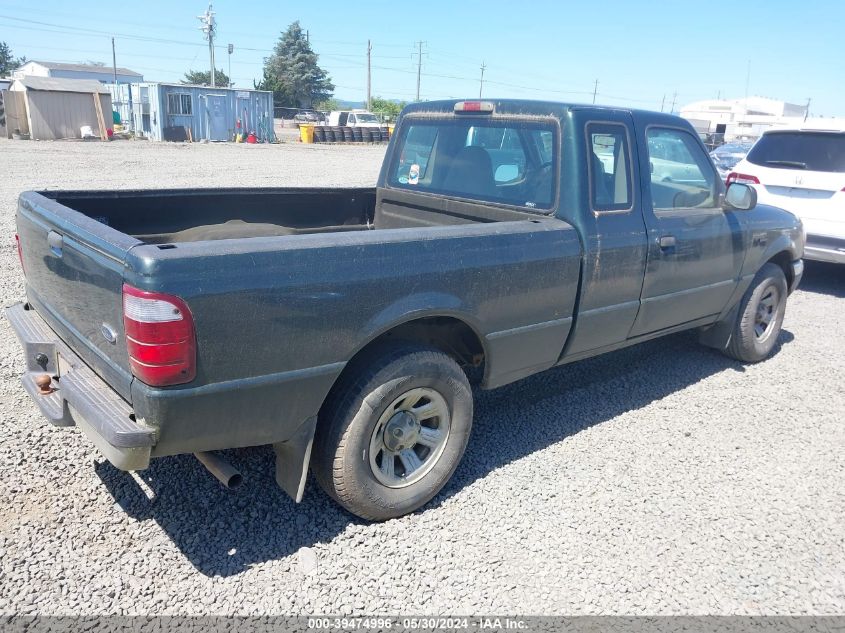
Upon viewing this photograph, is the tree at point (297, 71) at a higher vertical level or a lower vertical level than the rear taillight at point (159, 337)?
higher

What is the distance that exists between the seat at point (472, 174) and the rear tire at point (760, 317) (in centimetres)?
260

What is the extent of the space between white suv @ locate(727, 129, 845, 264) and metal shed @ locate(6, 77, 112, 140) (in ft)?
99.1

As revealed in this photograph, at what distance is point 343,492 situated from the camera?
3.03 m

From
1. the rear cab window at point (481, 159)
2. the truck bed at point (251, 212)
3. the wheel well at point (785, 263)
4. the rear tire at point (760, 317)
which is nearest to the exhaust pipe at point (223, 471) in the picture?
Answer: the truck bed at point (251, 212)

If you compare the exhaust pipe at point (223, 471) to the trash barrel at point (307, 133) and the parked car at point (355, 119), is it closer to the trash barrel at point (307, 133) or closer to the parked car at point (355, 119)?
the trash barrel at point (307, 133)

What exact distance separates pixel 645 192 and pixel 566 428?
160 centimetres

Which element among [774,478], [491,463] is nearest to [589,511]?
[491,463]

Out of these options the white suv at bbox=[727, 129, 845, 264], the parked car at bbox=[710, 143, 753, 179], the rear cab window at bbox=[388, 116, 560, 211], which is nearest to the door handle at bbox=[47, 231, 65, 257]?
the rear cab window at bbox=[388, 116, 560, 211]

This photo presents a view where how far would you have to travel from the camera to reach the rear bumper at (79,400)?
2.45 metres

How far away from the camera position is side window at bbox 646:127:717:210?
4246 mm

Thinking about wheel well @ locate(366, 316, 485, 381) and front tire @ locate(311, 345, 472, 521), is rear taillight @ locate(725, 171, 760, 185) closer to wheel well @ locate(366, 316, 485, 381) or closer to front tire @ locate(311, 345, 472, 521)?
wheel well @ locate(366, 316, 485, 381)

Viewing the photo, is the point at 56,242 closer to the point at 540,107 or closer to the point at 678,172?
the point at 540,107

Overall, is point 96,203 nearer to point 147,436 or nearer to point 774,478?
point 147,436

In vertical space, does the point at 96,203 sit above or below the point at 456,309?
above
